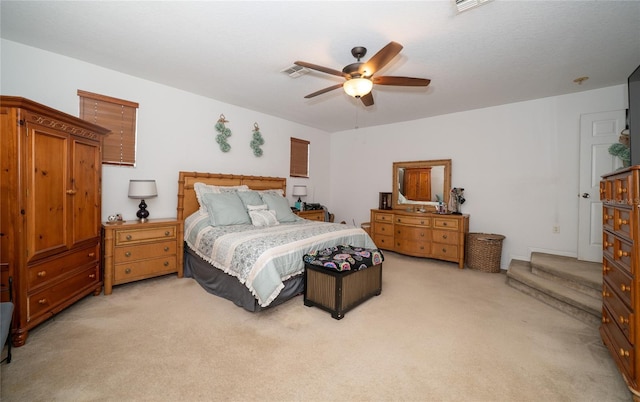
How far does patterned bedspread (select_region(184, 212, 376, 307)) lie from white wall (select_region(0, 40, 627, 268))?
1.11 metres

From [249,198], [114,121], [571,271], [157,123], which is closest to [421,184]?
[571,271]

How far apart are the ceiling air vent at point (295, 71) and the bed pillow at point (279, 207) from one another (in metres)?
1.76

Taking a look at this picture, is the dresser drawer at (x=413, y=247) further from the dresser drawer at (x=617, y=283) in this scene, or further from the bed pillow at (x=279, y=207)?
the dresser drawer at (x=617, y=283)

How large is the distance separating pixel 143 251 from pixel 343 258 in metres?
2.35

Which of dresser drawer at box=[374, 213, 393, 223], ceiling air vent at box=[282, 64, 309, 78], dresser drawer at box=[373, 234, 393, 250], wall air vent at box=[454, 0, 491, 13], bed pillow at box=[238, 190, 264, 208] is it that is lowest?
dresser drawer at box=[373, 234, 393, 250]

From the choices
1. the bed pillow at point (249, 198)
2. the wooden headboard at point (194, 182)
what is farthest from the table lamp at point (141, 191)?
the bed pillow at point (249, 198)

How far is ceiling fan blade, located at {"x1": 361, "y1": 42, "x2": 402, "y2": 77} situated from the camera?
197cm

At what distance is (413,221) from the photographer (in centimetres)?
465

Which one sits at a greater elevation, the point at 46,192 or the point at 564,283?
the point at 46,192

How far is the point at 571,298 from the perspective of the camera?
8.68ft

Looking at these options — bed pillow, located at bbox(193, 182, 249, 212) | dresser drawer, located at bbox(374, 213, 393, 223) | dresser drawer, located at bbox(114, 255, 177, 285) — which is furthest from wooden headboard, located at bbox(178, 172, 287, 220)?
dresser drawer, located at bbox(374, 213, 393, 223)

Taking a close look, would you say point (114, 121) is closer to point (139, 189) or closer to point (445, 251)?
point (139, 189)

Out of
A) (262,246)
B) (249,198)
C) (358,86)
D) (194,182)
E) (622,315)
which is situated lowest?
→ (622,315)

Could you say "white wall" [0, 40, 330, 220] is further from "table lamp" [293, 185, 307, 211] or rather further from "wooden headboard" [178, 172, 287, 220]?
"table lamp" [293, 185, 307, 211]
